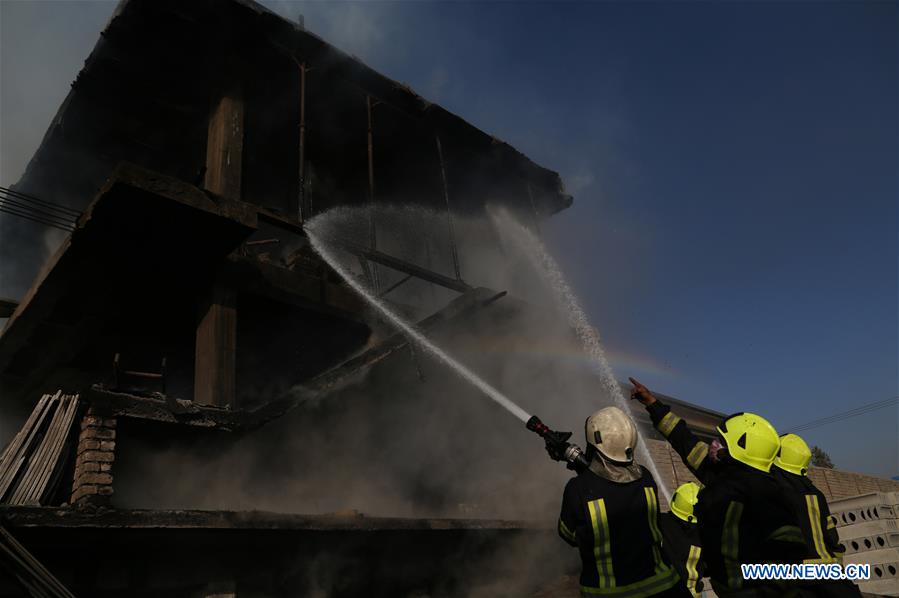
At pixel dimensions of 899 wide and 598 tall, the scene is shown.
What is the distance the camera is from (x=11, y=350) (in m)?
9.82

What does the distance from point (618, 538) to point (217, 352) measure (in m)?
5.17

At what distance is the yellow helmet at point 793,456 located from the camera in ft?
15.6

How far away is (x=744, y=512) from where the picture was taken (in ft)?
12.3

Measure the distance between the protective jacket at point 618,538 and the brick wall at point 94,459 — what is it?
3794 millimetres

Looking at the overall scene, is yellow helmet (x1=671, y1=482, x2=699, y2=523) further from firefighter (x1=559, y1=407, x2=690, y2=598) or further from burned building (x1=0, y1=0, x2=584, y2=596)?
burned building (x1=0, y1=0, x2=584, y2=596)

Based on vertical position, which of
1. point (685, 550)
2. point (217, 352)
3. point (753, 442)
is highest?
point (217, 352)

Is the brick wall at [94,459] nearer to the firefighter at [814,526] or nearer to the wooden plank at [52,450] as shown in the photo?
the wooden plank at [52,450]

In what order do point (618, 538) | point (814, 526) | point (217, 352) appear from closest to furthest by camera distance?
point (618, 538) < point (814, 526) < point (217, 352)

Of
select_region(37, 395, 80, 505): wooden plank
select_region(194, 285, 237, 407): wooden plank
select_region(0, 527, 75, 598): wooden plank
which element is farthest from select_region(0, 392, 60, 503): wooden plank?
select_region(194, 285, 237, 407): wooden plank

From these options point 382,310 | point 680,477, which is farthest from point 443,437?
point 680,477

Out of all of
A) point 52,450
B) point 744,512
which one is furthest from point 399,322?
point 744,512

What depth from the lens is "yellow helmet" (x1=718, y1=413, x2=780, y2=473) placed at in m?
3.88

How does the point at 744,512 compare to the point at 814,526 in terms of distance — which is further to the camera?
the point at 814,526

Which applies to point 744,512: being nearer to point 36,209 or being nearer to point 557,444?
point 557,444
